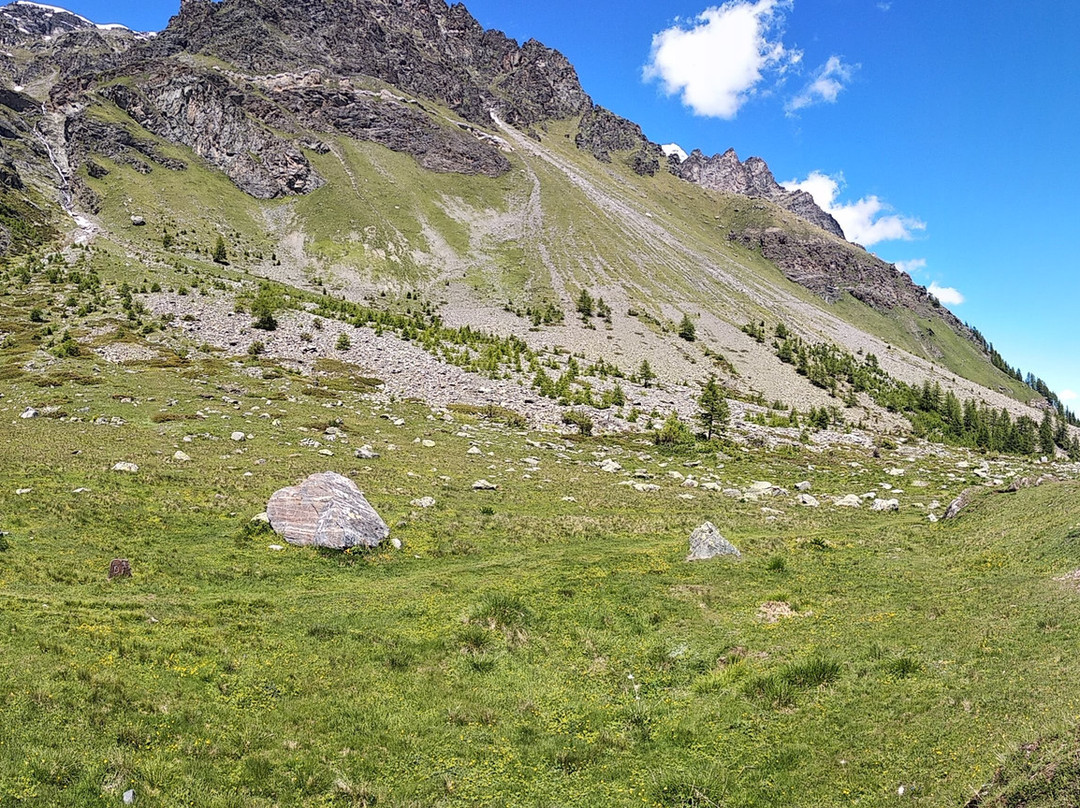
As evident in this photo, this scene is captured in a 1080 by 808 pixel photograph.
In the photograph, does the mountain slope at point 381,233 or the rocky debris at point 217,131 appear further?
the rocky debris at point 217,131

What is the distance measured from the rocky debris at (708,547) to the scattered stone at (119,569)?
20095 mm

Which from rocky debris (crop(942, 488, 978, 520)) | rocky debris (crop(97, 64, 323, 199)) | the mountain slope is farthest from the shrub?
rocky debris (crop(97, 64, 323, 199))

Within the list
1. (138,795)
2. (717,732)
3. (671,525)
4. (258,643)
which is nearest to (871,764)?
(717,732)

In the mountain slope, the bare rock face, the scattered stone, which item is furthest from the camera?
the mountain slope

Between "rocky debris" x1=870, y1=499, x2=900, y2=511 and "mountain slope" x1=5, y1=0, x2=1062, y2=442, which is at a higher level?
"mountain slope" x1=5, y1=0, x2=1062, y2=442

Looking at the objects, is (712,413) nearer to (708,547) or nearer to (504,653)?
(708,547)

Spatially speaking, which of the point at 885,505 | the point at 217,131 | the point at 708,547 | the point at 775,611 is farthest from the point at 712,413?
the point at 217,131

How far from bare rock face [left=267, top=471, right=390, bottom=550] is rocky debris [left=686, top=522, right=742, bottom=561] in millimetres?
13078

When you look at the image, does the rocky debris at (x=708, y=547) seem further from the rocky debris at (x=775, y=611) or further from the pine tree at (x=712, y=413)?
the pine tree at (x=712, y=413)

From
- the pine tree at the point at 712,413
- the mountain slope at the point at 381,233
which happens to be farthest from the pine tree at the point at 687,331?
the pine tree at the point at 712,413

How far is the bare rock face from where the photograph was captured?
21.8m

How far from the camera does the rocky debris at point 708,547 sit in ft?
72.2

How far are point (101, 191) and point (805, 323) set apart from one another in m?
188

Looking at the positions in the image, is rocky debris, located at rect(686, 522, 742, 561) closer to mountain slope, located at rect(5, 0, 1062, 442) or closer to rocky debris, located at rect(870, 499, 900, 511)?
rocky debris, located at rect(870, 499, 900, 511)
